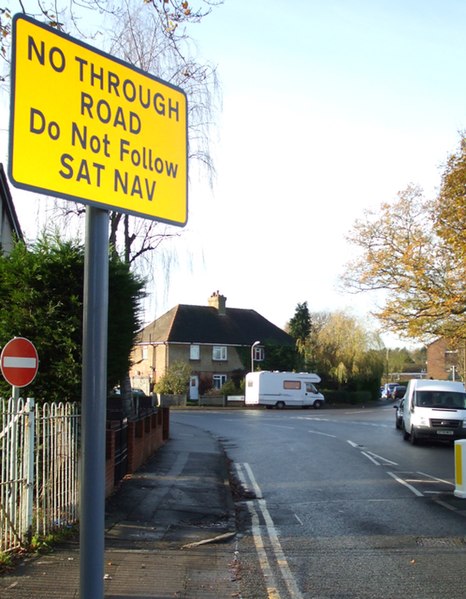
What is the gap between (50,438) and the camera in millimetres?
8398

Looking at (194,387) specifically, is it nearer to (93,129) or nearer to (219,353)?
(219,353)

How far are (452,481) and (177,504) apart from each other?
6239 mm

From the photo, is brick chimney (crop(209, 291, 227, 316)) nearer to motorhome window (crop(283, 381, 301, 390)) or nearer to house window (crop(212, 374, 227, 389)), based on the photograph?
house window (crop(212, 374, 227, 389))

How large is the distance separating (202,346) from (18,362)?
5143cm

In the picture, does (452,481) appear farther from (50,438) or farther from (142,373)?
(142,373)

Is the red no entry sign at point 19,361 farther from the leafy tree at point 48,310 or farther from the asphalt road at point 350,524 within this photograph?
the asphalt road at point 350,524

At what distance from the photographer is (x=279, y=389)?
49.2m

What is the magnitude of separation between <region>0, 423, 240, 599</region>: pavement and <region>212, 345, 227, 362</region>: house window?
149ft

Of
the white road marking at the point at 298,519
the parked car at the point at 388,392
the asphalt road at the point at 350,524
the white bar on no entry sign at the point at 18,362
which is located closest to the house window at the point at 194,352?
the parked car at the point at 388,392

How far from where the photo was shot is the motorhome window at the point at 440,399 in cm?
2170

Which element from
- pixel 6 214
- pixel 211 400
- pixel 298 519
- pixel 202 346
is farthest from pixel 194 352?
pixel 298 519

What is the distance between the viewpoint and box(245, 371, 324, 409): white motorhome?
160ft

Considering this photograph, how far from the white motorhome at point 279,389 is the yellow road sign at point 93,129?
45.9 metres

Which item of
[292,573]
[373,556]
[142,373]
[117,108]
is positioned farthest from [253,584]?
[142,373]
